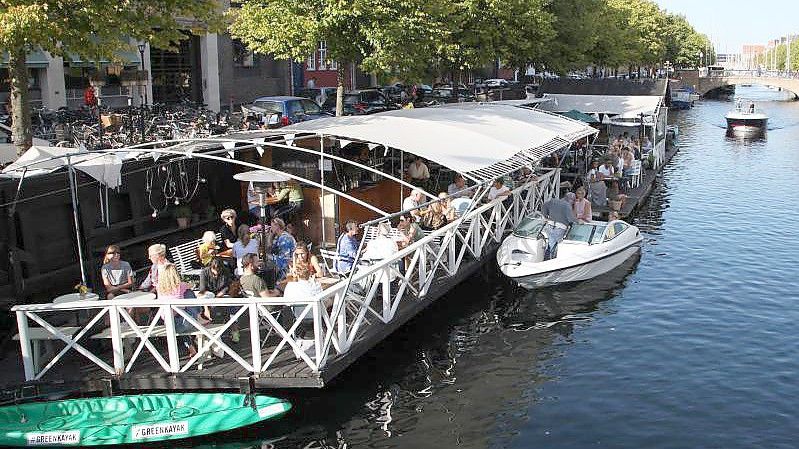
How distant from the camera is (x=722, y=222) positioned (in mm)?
26203

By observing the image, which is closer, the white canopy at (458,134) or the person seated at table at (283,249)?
the person seated at table at (283,249)

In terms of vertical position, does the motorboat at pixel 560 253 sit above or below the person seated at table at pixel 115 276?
below

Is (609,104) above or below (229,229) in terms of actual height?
above

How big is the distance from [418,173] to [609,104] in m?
19.3

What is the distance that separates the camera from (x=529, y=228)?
1828 centimetres

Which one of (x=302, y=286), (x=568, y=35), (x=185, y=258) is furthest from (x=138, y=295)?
(x=568, y=35)

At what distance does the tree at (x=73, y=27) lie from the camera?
13180mm

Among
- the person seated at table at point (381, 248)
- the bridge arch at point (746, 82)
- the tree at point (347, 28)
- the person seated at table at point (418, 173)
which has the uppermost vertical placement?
the tree at point (347, 28)

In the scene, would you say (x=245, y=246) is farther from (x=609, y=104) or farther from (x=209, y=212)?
(x=609, y=104)

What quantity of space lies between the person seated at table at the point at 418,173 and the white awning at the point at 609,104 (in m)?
16.4

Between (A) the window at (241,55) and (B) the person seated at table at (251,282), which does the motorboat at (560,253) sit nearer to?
(B) the person seated at table at (251,282)

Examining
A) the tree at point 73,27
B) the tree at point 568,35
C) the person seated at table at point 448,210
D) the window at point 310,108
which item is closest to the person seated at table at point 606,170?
the person seated at table at point 448,210

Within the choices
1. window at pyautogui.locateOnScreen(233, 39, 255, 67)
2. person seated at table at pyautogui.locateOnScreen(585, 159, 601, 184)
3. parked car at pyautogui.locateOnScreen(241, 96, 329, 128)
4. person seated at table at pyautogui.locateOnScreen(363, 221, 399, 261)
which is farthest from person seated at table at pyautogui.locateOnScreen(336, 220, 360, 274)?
A: window at pyautogui.locateOnScreen(233, 39, 255, 67)

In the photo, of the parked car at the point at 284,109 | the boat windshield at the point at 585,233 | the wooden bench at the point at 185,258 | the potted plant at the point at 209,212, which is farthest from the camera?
the parked car at the point at 284,109
